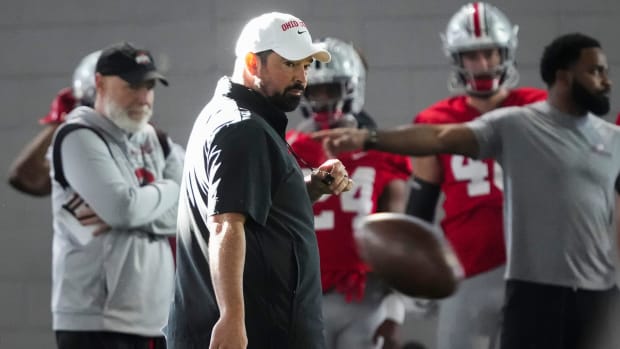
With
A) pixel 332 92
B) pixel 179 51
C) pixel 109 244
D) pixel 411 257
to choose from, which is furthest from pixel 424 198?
pixel 179 51

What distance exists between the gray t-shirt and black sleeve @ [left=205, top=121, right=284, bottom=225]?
1514 mm

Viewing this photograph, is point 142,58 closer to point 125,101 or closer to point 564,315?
point 125,101

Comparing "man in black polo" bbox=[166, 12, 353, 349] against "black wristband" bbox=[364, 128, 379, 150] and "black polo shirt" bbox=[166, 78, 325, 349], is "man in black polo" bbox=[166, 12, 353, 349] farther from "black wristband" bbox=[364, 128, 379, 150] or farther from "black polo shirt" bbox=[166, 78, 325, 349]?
"black wristband" bbox=[364, 128, 379, 150]

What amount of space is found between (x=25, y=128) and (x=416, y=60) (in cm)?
172

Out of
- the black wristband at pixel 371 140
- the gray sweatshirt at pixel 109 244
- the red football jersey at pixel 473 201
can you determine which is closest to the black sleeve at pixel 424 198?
the red football jersey at pixel 473 201

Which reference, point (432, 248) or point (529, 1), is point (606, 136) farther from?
point (529, 1)

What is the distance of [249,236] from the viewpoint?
2891 millimetres

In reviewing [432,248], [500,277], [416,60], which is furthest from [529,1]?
[432,248]

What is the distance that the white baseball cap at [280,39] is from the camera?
10.0ft

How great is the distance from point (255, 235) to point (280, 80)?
39 centimetres

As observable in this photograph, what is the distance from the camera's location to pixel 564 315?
13.6ft

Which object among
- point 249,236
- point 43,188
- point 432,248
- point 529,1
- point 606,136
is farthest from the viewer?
point 529,1

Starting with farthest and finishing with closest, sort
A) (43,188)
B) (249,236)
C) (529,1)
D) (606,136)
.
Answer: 1. (529,1)
2. (43,188)
3. (606,136)
4. (249,236)

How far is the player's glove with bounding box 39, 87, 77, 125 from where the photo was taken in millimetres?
4891
